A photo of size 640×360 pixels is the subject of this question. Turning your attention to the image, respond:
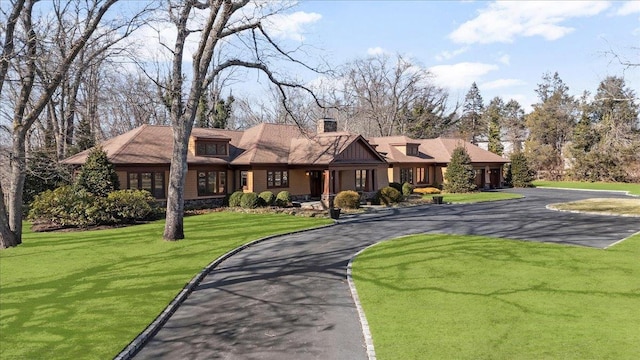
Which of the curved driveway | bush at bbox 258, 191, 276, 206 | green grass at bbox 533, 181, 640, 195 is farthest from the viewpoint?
green grass at bbox 533, 181, 640, 195

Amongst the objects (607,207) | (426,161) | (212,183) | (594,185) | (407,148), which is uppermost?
(407,148)

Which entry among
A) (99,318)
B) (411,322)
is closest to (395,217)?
(411,322)

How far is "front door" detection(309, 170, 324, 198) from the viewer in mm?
37219

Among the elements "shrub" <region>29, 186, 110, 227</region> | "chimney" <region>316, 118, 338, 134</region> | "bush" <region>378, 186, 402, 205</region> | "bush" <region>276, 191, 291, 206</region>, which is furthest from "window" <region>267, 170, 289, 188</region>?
"shrub" <region>29, 186, 110, 227</region>

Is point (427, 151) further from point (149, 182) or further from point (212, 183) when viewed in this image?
point (149, 182)

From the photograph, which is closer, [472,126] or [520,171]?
[520,171]

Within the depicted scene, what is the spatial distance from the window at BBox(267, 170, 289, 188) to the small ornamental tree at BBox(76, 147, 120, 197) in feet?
39.3

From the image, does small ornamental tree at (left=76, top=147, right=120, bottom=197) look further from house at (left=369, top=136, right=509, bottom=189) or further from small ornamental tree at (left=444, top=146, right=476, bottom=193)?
small ornamental tree at (left=444, top=146, right=476, bottom=193)

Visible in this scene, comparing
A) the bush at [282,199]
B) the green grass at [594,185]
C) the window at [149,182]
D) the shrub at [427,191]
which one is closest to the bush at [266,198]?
the bush at [282,199]

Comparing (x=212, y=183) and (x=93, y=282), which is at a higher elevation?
(x=212, y=183)

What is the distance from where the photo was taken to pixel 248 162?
32.6 meters

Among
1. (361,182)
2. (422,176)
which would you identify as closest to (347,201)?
(361,182)

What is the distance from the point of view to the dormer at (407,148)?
157ft

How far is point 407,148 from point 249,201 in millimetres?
23325
